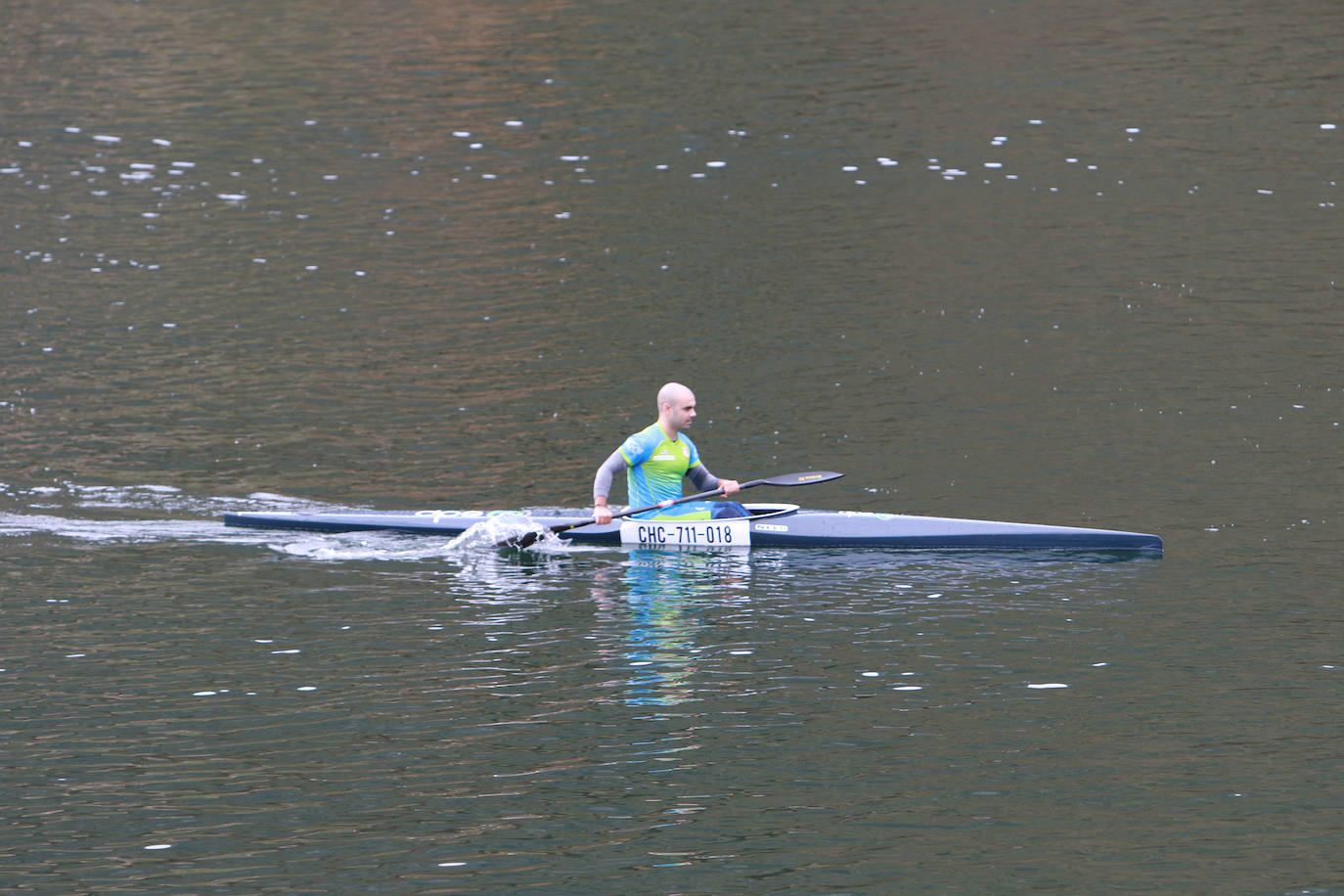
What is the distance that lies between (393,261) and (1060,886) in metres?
21.6

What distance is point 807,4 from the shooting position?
4472cm

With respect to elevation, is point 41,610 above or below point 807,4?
below

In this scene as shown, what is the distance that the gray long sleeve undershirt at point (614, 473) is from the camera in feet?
50.4

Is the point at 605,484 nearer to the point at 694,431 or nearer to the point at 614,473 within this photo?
the point at 614,473

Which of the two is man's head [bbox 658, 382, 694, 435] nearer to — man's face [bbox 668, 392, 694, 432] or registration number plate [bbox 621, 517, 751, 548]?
man's face [bbox 668, 392, 694, 432]

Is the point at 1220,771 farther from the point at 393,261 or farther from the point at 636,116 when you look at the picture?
the point at 636,116

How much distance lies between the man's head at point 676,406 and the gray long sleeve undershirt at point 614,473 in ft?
1.62

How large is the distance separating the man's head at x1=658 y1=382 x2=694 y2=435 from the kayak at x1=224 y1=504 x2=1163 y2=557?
2.94ft

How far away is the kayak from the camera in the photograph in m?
15.0

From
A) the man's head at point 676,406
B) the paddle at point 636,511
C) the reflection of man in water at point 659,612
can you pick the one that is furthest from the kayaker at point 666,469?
the reflection of man in water at point 659,612

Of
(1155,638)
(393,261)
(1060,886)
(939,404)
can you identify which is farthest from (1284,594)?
(393,261)

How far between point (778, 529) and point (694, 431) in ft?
14.4

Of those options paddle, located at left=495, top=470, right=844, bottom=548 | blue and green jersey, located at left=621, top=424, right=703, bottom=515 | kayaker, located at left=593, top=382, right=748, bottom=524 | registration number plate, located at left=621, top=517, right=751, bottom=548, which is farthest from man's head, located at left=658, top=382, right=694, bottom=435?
registration number plate, located at left=621, top=517, right=751, bottom=548

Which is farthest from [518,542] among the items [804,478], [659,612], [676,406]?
[804,478]
